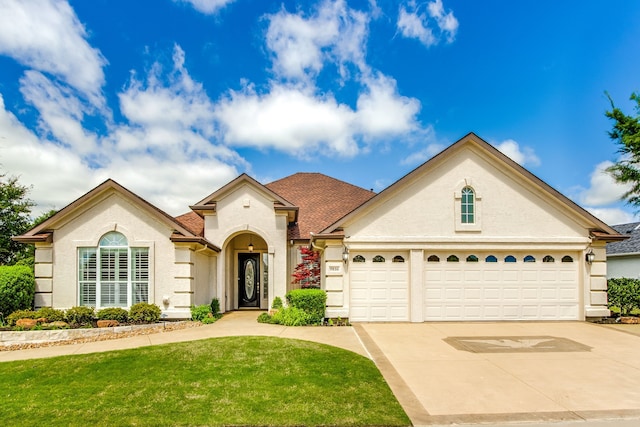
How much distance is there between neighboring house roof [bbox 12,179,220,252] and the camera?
13633 mm

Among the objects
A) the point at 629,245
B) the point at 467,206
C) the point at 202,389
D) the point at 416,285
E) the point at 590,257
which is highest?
the point at 467,206

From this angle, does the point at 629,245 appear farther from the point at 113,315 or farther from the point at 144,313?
the point at 113,315

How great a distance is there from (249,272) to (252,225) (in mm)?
3094

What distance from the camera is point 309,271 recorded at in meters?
16.3

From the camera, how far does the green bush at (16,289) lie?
41.5 feet

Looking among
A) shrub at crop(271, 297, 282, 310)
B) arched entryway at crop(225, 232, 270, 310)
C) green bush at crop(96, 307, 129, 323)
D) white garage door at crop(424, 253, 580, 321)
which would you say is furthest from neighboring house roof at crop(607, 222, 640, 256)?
green bush at crop(96, 307, 129, 323)

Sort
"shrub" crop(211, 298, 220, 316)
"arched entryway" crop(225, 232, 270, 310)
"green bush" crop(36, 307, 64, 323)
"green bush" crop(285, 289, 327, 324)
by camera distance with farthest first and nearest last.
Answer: "arched entryway" crop(225, 232, 270, 310) → "shrub" crop(211, 298, 220, 316) → "green bush" crop(285, 289, 327, 324) → "green bush" crop(36, 307, 64, 323)

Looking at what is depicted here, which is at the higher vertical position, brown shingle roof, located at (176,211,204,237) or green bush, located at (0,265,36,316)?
brown shingle roof, located at (176,211,204,237)

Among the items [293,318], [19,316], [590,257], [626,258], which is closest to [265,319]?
[293,318]

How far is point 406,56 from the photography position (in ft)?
60.0

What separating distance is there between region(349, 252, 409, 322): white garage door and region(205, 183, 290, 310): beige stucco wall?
395 cm

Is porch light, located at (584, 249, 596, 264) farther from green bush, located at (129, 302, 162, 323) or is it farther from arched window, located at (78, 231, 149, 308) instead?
arched window, located at (78, 231, 149, 308)

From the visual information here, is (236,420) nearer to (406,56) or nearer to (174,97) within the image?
(174,97)

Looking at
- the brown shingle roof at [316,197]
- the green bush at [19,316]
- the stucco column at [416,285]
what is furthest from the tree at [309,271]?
the green bush at [19,316]
